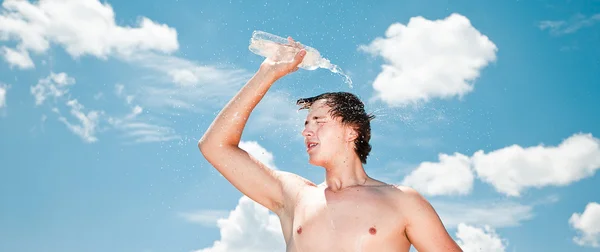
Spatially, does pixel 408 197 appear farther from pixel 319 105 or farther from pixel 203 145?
pixel 203 145

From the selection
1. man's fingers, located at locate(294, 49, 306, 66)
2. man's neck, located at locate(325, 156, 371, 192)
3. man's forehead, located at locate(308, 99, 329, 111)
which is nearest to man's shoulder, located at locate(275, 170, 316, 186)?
man's neck, located at locate(325, 156, 371, 192)

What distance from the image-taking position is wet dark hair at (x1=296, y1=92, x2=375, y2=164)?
653 cm

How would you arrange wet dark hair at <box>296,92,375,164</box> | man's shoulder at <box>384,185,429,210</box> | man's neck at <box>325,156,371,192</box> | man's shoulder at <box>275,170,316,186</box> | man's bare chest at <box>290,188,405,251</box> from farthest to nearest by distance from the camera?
man's shoulder at <box>275,170,316,186</box>
wet dark hair at <box>296,92,375,164</box>
man's neck at <box>325,156,371,192</box>
man's shoulder at <box>384,185,429,210</box>
man's bare chest at <box>290,188,405,251</box>

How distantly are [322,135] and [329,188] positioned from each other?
52 cm

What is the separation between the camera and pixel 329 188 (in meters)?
6.36

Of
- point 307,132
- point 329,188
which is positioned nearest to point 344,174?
point 329,188

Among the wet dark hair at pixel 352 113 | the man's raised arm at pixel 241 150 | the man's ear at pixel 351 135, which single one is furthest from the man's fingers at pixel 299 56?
the man's ear at pixel 351 135

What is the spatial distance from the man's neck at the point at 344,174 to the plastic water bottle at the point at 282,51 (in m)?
1.09

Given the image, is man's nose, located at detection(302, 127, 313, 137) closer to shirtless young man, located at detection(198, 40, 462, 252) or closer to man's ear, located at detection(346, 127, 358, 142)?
shirtless young man, located at detection(198, 40, 462, 252)

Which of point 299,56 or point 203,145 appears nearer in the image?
point 299,56

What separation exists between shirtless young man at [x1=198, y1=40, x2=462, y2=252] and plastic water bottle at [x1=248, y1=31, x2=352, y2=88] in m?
0.10

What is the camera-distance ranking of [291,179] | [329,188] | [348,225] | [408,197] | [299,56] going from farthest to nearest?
[291,179], [299,56], [329,188], [408,197], [348,225]

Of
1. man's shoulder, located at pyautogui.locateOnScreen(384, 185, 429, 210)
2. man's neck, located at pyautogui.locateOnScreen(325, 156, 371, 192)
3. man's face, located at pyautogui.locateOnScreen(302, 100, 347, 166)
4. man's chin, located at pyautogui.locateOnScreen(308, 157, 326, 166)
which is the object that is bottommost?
man's shoulder, located at pyautogui.locateOnScreen(384, 185, 429, 210)

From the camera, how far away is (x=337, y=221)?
596 cm
